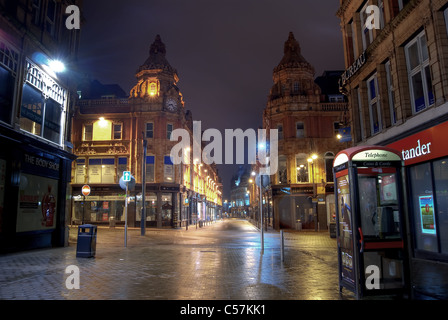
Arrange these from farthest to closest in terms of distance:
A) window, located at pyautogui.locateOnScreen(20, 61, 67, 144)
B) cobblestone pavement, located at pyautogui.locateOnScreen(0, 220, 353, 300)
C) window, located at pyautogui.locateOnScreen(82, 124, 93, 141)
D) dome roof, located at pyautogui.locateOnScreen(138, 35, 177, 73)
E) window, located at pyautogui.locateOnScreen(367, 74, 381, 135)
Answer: dome roof, located at pyautogui.locateOnScreen(138, 35, 177, 73) < window, located at pyautogui.locateOnScreen(82, 124, 93, 141) < window, located at pyautogui.locateOnScreen(367, 74, 381, 135) < window, located at pyautogui.locateOnScreen(20, 61, 67, 144) < cobblestone pavement, located at pyautogui.locateOnScreen(0, 220, 353, 300)

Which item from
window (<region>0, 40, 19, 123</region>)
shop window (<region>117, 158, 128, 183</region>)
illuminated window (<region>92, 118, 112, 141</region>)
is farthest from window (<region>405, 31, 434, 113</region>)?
illuminated window (<region>92, 118, 112, 141</region>)

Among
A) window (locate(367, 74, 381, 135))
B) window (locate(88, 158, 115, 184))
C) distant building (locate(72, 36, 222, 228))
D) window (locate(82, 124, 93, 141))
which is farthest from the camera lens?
window (locate(82, 124, 93, 141))

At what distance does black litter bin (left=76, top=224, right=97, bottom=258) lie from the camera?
11.7m

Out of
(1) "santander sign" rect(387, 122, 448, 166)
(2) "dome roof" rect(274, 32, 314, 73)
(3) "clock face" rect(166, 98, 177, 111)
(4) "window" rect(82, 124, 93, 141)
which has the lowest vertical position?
(1) "santander sign" rect(387, 122, 448, 166)

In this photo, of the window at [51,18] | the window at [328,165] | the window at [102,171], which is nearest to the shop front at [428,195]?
the window at [51,18]

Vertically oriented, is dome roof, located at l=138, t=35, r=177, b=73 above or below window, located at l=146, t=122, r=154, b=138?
above

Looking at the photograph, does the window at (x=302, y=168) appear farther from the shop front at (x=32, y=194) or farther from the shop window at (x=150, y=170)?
the shop front at (x=32, y=194)

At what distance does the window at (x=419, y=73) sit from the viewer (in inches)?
478

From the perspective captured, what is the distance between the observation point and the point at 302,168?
35281 mm

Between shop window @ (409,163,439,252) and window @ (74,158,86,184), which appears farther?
window @ (74,158,86,184)

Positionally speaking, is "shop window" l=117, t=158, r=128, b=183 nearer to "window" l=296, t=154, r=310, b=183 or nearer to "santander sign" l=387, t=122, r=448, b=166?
"window" l=296, t=154, r=310, b=183

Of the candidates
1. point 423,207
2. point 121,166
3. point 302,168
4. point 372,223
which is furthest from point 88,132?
point 372,223
